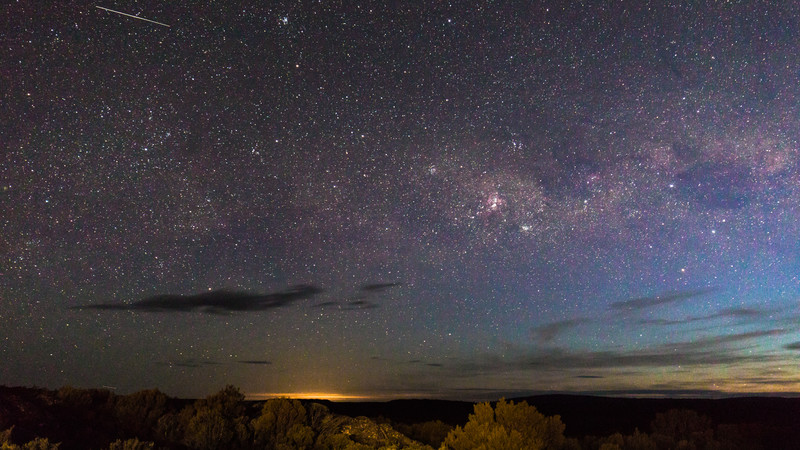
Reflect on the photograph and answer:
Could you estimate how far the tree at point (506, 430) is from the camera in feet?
41.4

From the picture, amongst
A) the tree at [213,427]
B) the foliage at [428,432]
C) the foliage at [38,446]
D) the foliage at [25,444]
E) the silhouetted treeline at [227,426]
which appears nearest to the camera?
the foliage at [25,444]

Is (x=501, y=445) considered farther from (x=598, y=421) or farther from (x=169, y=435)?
(x=598, y=421)

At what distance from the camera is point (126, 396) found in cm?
1664

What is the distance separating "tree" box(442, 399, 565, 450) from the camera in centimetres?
1261

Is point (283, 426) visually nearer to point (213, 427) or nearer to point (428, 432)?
point (213, 427)

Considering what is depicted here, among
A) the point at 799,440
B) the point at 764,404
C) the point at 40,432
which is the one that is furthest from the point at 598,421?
the point at 40,432

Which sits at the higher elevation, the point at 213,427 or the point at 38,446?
the point at 38,446

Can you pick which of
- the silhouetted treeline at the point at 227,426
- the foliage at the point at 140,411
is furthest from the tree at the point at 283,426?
the foliage at the point at 140,411

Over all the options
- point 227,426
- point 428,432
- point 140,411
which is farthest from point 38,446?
point 428,432

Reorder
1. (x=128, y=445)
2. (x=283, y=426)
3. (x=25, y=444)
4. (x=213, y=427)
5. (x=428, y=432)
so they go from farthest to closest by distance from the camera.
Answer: (x=428, y=432)
(x=283, y=426)
(x=213, y=427)
(x=128, y=445)
(x=25, y=444)

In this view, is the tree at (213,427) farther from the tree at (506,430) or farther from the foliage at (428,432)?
the foliage at (428,432)

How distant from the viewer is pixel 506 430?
14078 millimetres

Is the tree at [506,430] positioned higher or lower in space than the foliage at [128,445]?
lower

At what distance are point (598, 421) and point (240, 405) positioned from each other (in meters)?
47.4
